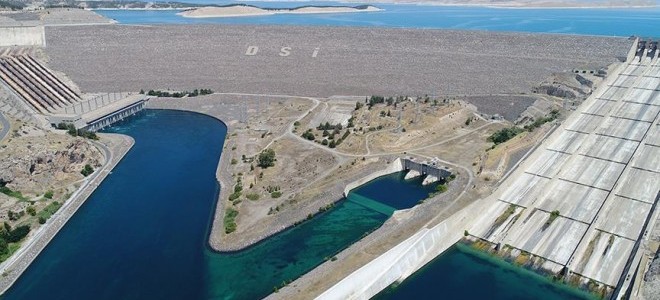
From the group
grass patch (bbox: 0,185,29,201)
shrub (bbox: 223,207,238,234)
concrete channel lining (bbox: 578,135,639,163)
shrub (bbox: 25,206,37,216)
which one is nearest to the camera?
shrub (bbox: 223,207,238,234)

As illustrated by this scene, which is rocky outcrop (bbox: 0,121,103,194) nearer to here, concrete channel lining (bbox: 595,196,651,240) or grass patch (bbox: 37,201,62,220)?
grass patch (bbox: 37,201,62,220)

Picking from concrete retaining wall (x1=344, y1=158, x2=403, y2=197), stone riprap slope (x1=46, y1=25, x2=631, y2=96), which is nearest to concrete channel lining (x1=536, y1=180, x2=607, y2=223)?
concrete retaining wall (x1=344, y1=158, x2=403, y2=197)

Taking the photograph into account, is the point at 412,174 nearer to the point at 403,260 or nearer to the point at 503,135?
the point at 503,135

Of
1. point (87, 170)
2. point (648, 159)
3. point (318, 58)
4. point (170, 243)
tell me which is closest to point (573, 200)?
point (648, 159)

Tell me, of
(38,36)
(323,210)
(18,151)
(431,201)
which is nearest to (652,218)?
(431,201)

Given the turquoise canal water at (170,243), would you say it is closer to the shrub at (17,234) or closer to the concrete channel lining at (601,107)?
the shrub at (17,234)

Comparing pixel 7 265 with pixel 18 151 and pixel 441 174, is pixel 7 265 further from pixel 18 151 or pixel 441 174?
pixel 441 174
